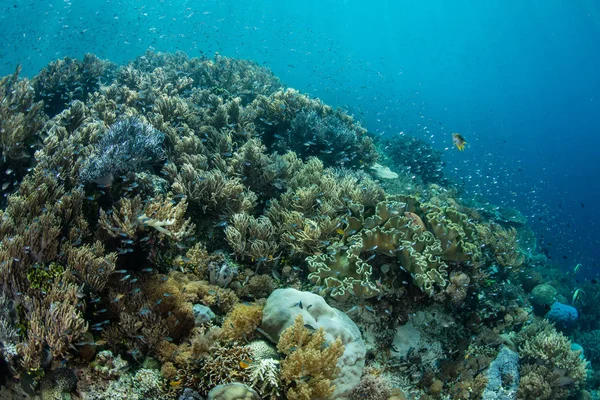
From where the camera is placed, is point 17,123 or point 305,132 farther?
point 305,132

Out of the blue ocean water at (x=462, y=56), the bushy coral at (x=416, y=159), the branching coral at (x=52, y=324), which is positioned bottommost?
the branching coral at (x=52, y=324)

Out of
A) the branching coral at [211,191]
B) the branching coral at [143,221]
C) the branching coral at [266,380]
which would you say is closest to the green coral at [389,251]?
the branching coral at [266,380]

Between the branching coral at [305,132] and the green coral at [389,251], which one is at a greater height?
the branching coral at [305,132]

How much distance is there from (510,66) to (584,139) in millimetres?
52358

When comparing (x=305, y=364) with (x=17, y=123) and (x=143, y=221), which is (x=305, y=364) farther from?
(x=17, y=123)

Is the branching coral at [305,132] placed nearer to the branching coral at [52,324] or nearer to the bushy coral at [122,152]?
the bushy coral at [122,152]

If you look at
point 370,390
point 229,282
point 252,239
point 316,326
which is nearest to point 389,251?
point 316,326

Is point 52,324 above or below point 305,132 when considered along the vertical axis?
below

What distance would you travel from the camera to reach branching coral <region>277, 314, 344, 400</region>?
3.72m

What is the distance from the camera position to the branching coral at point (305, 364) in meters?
3.72

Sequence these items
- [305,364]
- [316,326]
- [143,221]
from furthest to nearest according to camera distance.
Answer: [143,221] < [316,326] < [305,364]

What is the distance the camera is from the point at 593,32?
96.1 metres

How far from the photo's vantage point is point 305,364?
149 inches

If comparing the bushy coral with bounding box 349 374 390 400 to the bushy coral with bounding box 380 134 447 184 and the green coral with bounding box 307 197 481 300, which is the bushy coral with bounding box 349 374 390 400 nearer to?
the green coral with bounding box 307 197 481 300
